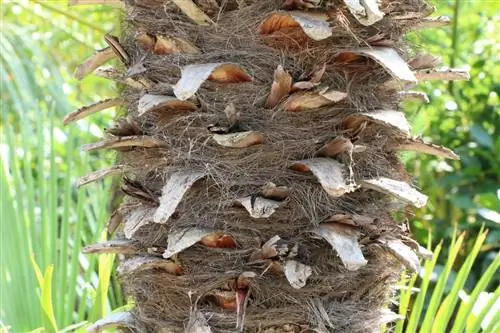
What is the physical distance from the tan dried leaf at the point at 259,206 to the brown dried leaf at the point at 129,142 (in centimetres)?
15

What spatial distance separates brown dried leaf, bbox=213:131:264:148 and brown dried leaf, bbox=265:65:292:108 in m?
0.04

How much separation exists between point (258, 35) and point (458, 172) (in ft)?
5.34

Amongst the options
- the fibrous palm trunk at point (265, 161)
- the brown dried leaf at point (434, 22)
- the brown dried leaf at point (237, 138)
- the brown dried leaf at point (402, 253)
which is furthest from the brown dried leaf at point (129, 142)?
the brown dried leaf at point (434, 22)

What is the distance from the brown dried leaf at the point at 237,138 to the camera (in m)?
0.88

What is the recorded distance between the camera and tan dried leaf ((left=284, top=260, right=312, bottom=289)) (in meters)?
0.86

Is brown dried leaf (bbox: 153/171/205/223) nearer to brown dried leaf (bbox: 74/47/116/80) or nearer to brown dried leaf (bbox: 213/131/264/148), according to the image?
brown dried leaf (bbox: 213/131/264/148)

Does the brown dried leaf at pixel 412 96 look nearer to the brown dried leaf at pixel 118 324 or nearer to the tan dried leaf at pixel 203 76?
the tan dried leaf at pixel 203 76

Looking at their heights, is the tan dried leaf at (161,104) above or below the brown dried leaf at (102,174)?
above

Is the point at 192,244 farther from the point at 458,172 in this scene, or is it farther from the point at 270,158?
the point at 458,172

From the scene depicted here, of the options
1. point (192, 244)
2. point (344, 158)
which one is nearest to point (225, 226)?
point (192, 244)

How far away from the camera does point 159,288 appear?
97cm

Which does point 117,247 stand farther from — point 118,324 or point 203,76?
point 203,76

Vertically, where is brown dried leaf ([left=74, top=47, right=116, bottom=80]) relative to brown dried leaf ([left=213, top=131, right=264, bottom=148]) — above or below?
above

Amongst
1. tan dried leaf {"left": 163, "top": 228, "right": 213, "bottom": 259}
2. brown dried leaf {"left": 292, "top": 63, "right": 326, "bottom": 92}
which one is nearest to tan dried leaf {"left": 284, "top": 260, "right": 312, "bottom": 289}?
tan dried leaf {"left": 163, "top": 228, "right": 213, "bottom": 259}
